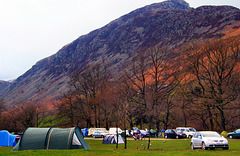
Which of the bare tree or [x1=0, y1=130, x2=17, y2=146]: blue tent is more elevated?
the bare tree

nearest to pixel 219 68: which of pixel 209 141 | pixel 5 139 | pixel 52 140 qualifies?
pixel 209 141

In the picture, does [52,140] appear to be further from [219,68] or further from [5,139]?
[219,68]

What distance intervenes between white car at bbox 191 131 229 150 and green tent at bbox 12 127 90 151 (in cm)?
1044

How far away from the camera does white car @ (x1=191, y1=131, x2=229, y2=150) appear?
20.9m

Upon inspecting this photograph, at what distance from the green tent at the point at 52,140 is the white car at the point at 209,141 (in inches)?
411

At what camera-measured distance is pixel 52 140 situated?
23.2 metres

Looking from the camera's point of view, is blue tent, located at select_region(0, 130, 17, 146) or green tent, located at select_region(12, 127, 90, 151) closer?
green tent, located at select_region(12, 127, 90, 151)

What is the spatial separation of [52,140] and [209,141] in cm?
1385

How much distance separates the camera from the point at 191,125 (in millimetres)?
61781

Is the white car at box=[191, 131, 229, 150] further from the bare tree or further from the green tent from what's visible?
the bare tree

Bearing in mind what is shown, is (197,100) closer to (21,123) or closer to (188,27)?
(21,123)

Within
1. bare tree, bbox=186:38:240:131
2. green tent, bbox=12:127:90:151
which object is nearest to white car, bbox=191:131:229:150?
green tent, bbox=12:127:90:151

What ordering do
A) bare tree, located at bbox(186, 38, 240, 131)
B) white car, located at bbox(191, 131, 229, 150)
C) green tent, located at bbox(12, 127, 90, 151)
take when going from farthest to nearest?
bare tree, located at bbox(186, 38, 240, 131), green tent, located at bbox(12, 127, 90, 151), white car, located at bbox(191, 131, 229, 150)

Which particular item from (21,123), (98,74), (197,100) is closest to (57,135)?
(197,100)
